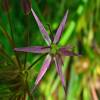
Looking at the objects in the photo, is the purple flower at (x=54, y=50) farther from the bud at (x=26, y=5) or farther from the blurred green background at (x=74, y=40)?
the blurred green background at (x=74, y=40)

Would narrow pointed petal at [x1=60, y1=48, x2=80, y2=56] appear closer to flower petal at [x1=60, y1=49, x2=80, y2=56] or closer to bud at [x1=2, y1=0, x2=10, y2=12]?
flower petal at [x1=60, y1=49, x2=80, y2=56]

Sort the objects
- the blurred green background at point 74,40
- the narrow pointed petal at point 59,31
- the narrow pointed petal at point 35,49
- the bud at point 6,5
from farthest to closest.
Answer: the blurred green background at point 74,40 → the bud at point 6,5 → the narrow pointed petal at point 59,31 → the narrow pointed petal at point 35,49

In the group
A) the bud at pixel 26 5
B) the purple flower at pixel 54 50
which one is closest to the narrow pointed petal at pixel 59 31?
the purple flower at pixel 54 50

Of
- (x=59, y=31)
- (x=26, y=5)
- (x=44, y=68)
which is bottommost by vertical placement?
(x=44, y=68)

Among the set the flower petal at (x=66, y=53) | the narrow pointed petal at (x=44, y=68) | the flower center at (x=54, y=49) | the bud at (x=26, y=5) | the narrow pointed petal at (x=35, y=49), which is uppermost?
the bud at (x=26, y=5)

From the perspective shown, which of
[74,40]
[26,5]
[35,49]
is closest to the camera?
[35,49]

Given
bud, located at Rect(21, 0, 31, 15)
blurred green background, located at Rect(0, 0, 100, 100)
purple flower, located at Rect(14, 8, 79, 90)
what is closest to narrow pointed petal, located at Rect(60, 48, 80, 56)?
purple flower, located at Rect(14, 8, 79, 90)

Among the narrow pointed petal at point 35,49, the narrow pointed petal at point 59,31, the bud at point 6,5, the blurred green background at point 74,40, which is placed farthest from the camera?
the blurred green background at point 74,40

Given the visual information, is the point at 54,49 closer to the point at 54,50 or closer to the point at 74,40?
the point at 54,50

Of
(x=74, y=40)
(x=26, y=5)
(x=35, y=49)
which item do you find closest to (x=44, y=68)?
(x=35, y=49)

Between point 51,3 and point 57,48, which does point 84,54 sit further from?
point 57,48

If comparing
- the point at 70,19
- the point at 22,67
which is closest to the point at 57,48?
the point at 22,67
